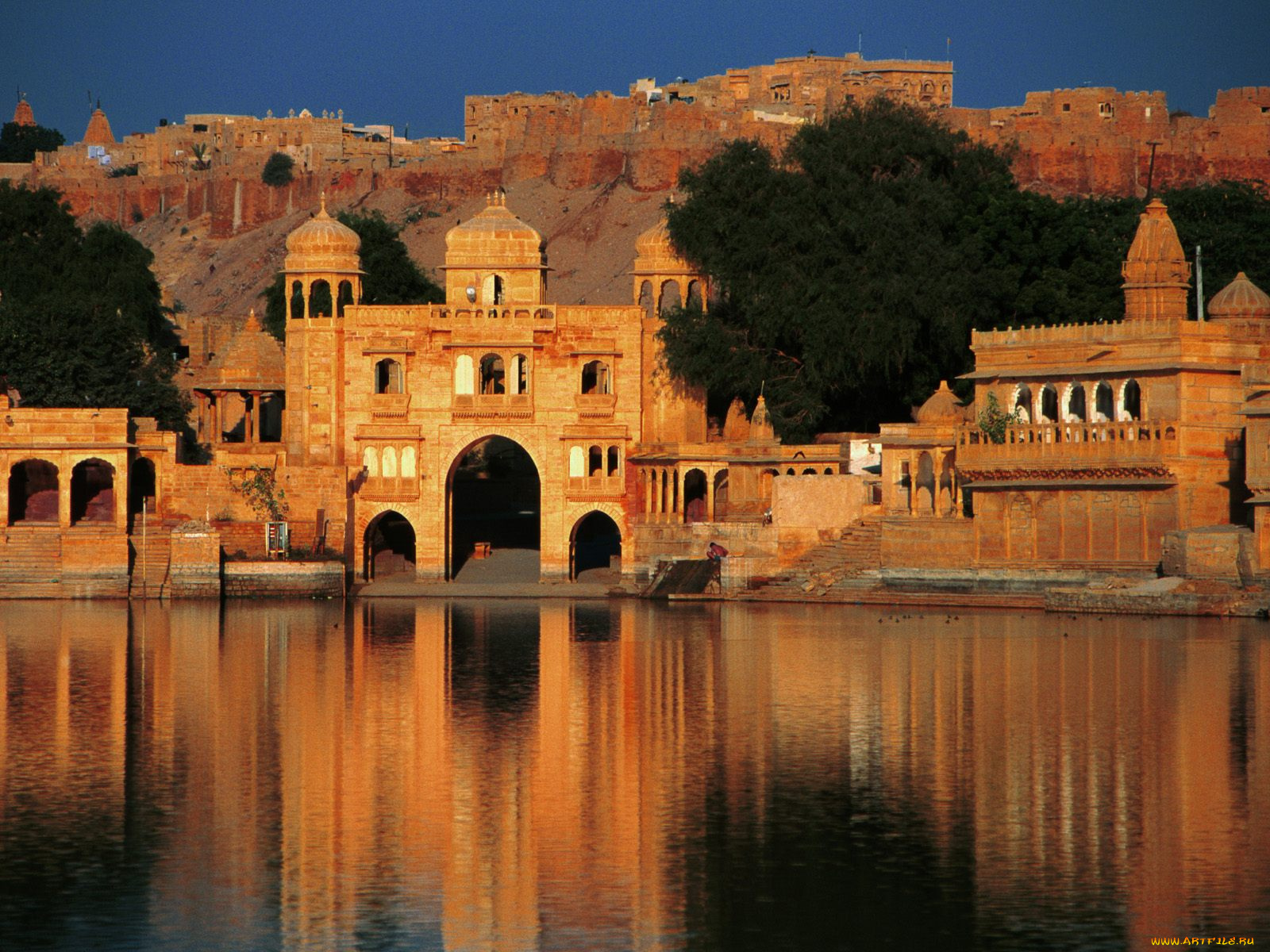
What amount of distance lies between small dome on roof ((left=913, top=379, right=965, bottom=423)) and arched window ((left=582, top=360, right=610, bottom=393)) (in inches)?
304

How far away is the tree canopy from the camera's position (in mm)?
47031

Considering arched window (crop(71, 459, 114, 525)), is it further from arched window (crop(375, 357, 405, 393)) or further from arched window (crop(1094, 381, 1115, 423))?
arched window (crop(1094, 381, 1115, 423))

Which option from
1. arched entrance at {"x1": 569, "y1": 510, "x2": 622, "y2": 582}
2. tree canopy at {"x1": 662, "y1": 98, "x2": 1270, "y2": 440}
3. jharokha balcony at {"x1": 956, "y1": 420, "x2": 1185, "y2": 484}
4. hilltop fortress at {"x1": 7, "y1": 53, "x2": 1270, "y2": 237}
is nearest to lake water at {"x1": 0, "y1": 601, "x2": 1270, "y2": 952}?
jharokha balcony at {"x1": 956, "y1": 420, "x2": 1185, "y2": 484}

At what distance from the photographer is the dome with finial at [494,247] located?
162ft

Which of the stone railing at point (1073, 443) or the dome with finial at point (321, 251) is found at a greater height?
the dome with finial at point (321, 251)

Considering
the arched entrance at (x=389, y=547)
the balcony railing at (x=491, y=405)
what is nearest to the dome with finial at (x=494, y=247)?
the balcony railing at (x=491, y=405)

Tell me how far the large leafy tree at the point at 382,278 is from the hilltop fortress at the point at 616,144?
15157mm

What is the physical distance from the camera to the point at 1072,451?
1597 inches

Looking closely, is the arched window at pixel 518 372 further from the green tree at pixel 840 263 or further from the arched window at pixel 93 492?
the arched window at pixel 93 492

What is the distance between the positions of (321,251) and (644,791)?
2924 cm

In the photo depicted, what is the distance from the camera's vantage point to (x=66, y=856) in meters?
19.3

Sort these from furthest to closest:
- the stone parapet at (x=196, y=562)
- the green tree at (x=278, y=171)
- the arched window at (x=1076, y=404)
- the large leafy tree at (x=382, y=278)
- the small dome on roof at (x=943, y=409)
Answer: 1. the green tree at (x=278, y=171)
2. the large leafy tree at (x=382, y=278)
3. the stone parapet at (x=196, y=562)
4. the small dome on roof at (x=943, y=409)
5. the arched window at (x=1076, y=404)

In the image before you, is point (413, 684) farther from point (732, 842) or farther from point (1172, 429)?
point (1172, 429)

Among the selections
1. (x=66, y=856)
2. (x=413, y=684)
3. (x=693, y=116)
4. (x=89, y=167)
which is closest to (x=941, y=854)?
(x=66, y=856)
